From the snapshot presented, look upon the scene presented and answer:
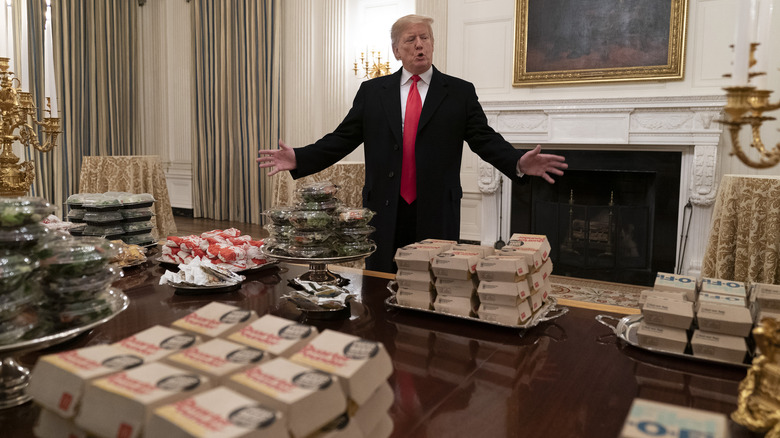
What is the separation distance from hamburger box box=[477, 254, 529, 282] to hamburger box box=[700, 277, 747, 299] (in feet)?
1.21

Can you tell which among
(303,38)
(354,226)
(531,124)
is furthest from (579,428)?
(303,38)

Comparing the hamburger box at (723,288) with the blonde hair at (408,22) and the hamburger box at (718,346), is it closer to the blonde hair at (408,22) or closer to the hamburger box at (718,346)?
the hamburger box at (718,346)

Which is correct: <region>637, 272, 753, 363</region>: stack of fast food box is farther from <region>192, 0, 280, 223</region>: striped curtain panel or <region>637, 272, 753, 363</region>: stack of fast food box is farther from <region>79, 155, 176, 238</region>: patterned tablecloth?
<region>192, 0, 280, 223</region>: striped curtain panel

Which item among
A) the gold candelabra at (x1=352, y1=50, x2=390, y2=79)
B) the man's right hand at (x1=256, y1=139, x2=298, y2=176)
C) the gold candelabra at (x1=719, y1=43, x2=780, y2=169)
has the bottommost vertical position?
the man's right hand at (x1=256, y1=139, x2=298, y2=176)

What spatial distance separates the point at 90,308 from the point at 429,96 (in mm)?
1611

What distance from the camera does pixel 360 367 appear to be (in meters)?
0.61

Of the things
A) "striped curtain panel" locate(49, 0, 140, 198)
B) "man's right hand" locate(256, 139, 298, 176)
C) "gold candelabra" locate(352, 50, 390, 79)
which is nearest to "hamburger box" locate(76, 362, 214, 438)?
"man's right hand" locate(256, 139, 298, 176)

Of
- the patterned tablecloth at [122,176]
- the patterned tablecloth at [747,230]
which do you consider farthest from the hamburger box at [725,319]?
the patterned tablecloth at [122,176]

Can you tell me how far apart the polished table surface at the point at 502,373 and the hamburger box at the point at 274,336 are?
214mm

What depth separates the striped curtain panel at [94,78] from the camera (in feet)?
23.3

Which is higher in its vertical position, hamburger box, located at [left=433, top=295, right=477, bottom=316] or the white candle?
the white candle

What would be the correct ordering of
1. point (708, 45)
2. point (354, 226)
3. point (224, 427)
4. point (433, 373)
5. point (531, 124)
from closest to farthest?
point (224, 427), point (433, 373), point (354, 226), point (708, 45), point (531, 124)

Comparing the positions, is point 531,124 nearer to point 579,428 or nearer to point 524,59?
point 524,59

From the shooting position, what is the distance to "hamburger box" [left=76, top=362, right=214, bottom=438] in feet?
1.74
